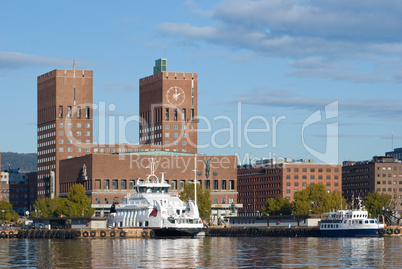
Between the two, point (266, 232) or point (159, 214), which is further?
point (266, 232)

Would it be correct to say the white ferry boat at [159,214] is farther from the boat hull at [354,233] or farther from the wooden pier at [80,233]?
the boat hull at [354,233]

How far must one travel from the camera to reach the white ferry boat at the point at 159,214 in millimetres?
155000

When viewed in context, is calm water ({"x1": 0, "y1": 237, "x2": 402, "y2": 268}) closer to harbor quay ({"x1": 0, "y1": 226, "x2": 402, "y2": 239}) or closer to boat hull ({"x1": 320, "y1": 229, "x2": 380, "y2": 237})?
harbor quay ({"x1": 0, "y1": 226, "x2": 402, "y2": 239})

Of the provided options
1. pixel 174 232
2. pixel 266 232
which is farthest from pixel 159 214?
pixel 266 232

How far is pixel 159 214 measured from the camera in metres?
158

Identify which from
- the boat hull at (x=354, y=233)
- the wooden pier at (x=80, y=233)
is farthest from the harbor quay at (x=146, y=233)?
the boat hull at (x=354, y=233)

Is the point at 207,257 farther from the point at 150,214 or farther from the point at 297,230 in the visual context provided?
the point at 297,230

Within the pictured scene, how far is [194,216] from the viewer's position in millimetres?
156625

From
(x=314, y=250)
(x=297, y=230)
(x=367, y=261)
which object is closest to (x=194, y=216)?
(x=297, y=230)

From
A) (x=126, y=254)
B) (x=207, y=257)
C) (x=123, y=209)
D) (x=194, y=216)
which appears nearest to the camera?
(x=207, y=257)

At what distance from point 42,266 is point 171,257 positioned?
17.2 metres

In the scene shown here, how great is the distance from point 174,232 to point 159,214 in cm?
505

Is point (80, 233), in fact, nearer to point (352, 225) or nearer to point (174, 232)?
point (174, 232)

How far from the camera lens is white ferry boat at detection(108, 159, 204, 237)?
155000mm
